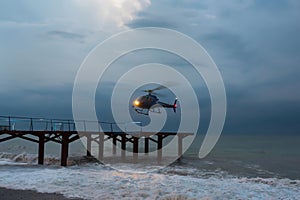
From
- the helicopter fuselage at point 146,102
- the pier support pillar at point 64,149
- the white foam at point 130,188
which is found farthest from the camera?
the helicopter fuselage at point 146,102

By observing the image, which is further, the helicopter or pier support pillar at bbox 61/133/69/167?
the helicopter

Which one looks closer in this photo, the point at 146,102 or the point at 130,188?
the point at 130,188

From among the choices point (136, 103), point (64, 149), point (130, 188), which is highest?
point (136, 103)

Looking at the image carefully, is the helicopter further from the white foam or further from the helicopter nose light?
the white foam

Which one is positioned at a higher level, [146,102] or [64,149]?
[146,102]

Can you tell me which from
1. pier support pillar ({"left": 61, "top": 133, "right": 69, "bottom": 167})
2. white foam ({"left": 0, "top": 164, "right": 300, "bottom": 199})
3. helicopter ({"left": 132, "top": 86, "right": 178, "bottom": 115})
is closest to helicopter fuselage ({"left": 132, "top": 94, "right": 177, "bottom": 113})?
helicopter ({"left": 132, "top": 86, "right": 178, "bottom": 115})

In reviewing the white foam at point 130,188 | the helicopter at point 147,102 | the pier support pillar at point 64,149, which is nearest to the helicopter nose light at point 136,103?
the helicopter at point 147,102

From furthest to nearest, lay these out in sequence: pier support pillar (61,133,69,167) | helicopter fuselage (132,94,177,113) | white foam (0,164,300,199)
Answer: helicopter fuselage (132,94,177,113), pier support pillar (61,133,69,167), white foam (0,164,300,199)

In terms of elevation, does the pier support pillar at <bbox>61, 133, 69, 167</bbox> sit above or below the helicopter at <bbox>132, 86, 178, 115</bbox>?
below

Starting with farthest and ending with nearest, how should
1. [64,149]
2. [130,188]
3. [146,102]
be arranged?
1. [146,102]
2. [64,149]
3. [130,188]

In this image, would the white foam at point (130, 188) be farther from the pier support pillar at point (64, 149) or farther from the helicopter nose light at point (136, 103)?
the helicopter nose light at point (136, 103)

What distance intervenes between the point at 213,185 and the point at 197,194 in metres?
3.13

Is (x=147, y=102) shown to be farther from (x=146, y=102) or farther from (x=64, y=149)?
(x=64, y=149)

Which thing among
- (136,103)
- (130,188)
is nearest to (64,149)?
(136,103)
